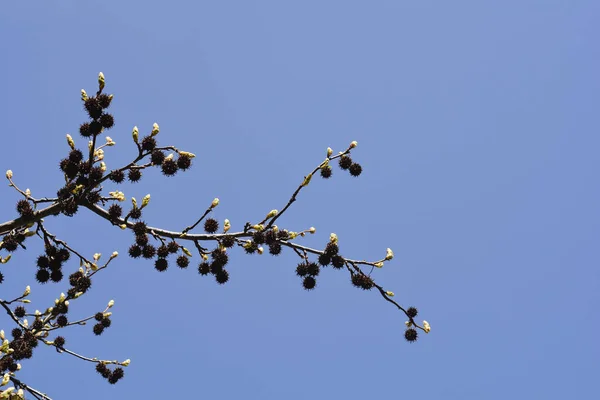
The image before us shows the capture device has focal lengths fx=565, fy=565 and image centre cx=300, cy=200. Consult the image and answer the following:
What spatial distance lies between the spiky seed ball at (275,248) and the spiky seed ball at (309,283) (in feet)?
1.61

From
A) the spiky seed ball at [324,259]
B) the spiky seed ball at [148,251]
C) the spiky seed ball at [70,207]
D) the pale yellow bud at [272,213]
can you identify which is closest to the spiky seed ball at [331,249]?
the spiky seed ball at [324,259]

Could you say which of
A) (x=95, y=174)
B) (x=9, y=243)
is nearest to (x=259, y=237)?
(x=95, y=174)

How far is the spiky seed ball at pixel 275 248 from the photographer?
23.0 ft

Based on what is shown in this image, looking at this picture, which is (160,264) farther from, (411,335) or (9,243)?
(411,335)

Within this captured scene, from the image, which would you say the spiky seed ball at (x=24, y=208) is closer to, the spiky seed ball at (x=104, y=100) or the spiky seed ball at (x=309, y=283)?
the spiky seed ball at (x=104, y=100)

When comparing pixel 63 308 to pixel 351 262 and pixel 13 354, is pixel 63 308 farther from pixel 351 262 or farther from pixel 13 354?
pixel 351 262

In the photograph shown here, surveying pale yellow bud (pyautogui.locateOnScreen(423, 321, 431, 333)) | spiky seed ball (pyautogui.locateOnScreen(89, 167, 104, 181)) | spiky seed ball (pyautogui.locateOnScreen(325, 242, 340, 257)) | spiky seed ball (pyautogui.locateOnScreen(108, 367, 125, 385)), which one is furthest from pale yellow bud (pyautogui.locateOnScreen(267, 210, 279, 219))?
spiky seed ball (pyautogui.locateOnScreen(108, 367, 125, 385))

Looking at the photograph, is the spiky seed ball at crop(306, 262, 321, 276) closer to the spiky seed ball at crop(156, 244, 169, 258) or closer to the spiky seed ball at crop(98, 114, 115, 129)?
the spiky seed ball at crop(156, 244, 169, 258)

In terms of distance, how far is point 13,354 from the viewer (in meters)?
7.73

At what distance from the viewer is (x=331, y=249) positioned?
6.96 meters

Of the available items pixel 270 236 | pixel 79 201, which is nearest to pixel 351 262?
pixel 270 236

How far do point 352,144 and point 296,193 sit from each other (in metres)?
1.32

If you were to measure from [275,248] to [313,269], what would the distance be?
0.54 meters

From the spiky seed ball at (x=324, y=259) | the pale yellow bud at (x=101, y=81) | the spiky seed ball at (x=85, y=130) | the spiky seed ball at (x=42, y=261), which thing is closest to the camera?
the pale yellow bud at (x=101, y=81)
